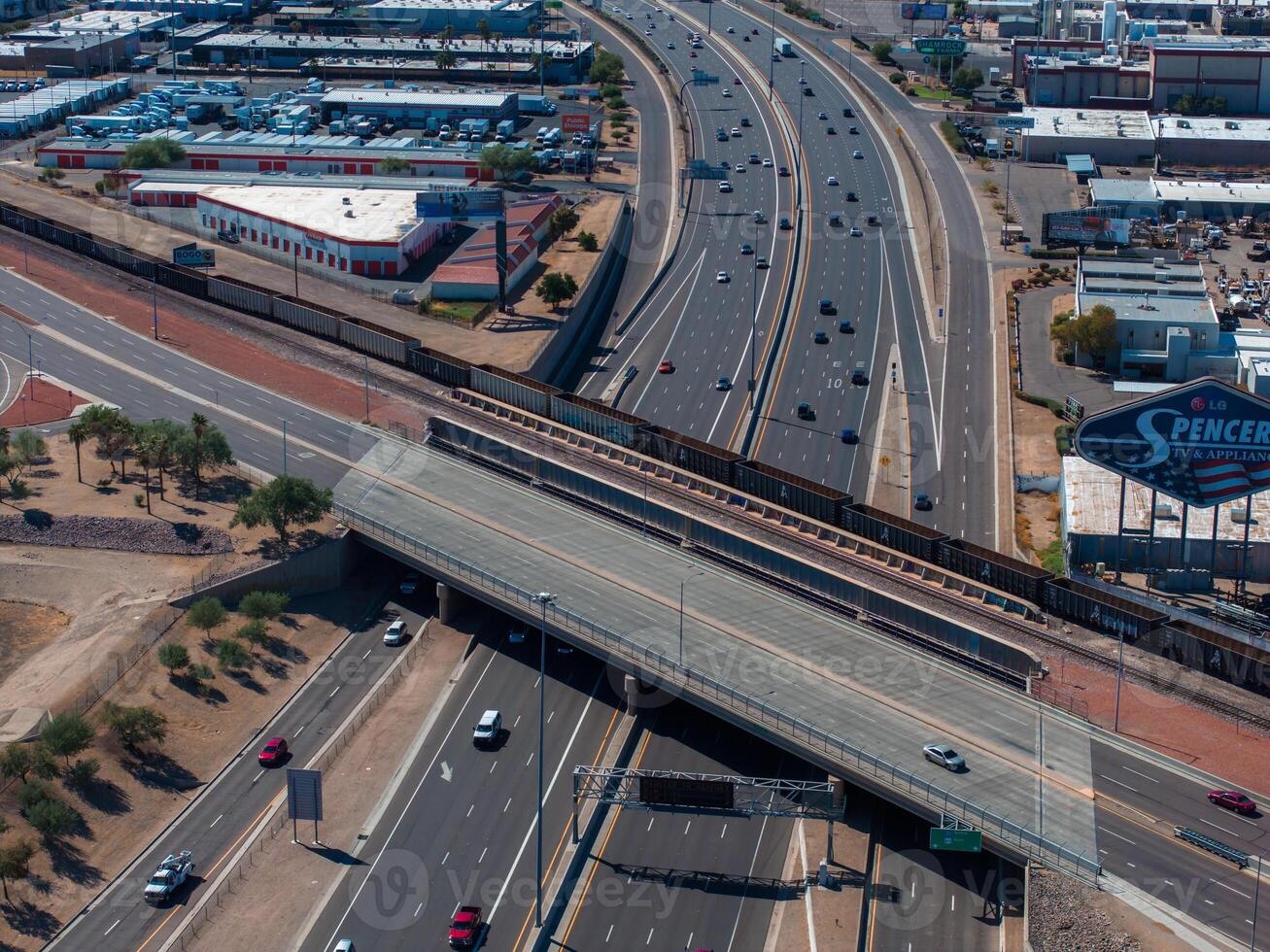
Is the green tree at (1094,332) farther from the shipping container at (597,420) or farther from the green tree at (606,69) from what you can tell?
the green tree at (606,69)

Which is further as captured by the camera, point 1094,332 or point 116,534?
point 1094,332

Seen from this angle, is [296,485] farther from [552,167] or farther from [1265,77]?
[1265,77]

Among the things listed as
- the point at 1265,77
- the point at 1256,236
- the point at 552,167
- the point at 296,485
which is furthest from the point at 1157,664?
the point at 1265,77

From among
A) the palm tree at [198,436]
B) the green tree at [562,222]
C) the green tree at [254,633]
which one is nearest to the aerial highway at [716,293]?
the green tree at [562,222]

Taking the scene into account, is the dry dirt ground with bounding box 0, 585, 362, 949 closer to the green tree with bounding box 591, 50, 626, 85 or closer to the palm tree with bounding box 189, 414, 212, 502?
the palm tree with bounding box 189, 414, 212, 502

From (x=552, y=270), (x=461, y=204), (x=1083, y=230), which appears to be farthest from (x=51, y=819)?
(x=1083, y=230)

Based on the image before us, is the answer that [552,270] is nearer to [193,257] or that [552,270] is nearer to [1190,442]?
[193,257]

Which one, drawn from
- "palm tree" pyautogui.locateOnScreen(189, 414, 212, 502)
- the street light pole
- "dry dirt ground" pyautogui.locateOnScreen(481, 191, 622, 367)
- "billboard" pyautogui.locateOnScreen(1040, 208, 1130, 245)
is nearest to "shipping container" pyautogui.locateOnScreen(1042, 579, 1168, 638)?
the street light pole
